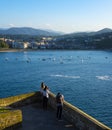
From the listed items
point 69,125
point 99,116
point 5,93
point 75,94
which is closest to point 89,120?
point 69,125

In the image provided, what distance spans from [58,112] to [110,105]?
31849 millimetres

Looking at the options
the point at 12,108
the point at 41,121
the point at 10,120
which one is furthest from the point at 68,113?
the point at 12,108

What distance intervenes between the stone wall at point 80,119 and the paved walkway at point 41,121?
0.34 m

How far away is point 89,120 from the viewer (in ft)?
46.5

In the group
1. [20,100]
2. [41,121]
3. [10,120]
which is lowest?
[41,121]

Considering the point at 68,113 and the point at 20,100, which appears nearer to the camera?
the point at 68,113

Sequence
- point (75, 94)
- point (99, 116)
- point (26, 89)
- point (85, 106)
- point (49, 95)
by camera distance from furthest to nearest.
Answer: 1. point (26, 89)
2. point (75, 94)
3. point (85, 106)
4. point (99, 116)
5. point (49, 95)

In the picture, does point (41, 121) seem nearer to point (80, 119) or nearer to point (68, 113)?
point (68, 113)

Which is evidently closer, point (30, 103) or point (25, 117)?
point (25, 117)

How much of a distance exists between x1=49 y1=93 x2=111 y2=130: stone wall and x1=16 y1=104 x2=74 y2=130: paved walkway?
1.10ft

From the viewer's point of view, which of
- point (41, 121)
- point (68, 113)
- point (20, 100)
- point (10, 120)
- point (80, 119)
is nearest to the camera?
point (10, 120)

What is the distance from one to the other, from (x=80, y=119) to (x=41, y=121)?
2.31 m

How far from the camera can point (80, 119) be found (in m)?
15.1

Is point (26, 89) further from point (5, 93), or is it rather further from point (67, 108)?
point (67, 108)
